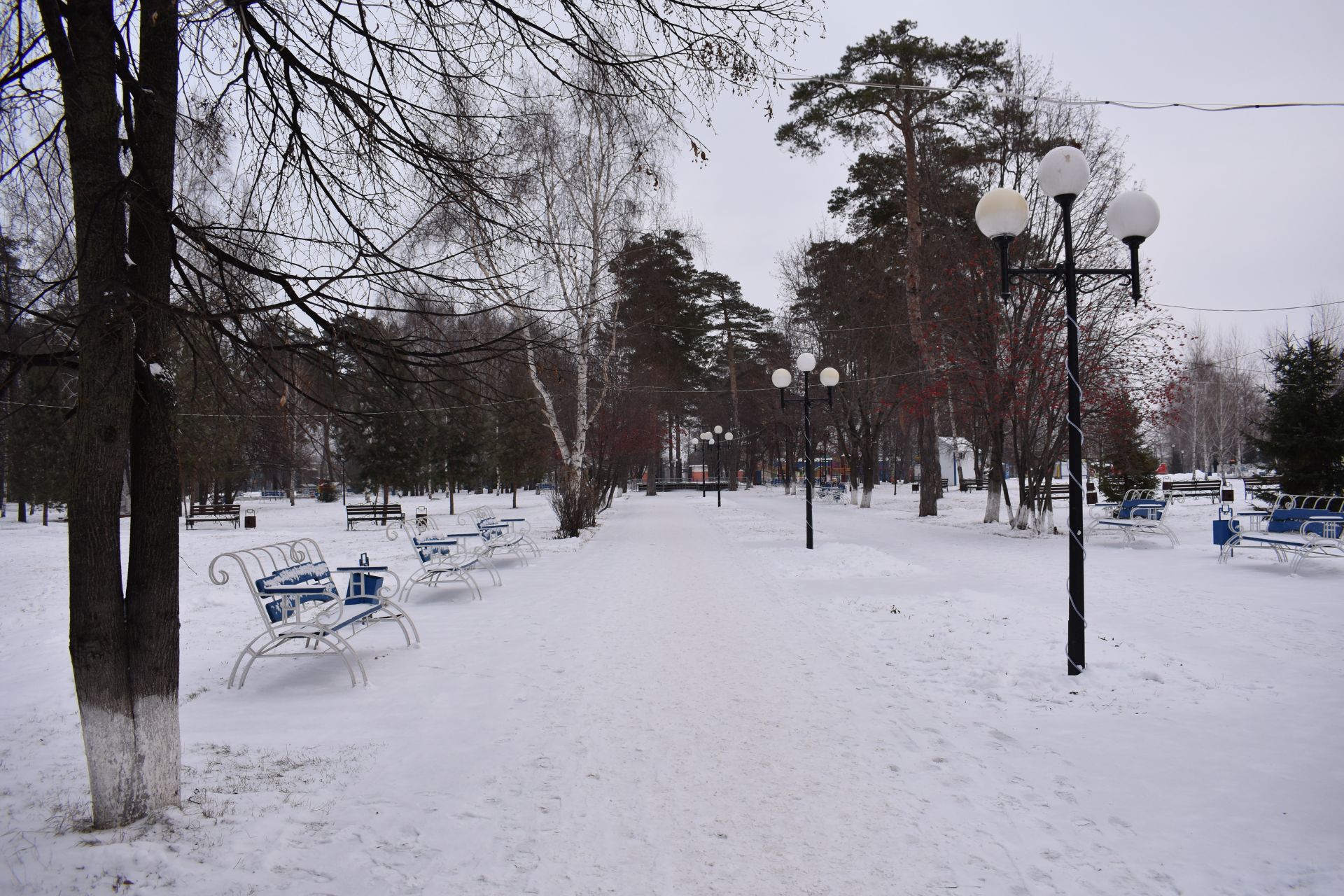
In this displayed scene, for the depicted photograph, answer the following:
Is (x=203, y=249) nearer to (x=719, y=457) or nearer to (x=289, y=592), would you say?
(x=289, y=592)

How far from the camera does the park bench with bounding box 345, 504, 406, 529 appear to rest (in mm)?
23469

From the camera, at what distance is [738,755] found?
12.6ft

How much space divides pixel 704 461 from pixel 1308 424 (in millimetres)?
39959

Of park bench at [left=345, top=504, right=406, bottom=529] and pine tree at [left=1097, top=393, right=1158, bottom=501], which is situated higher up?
pine tree at [left=1097, top=393, right=1158, bottom=501]

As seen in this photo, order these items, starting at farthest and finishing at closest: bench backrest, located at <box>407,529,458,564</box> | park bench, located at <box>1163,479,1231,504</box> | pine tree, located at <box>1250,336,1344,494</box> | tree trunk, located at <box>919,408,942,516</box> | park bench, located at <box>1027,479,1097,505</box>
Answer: park bench, located at <box>1163,479,1231,504</box> → tree trunk, located at <box>919,408,942,516</box> → park bench, located at <box>1027,479,1097,505</box> → pine tree, located at <box>1250,336,1344,494</box> → bench backrest, located at <box>407,529,458,564</box>

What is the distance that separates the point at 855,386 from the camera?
2934 cm

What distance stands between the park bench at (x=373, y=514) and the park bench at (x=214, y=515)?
384 cm

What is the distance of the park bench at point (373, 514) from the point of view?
2347 cm

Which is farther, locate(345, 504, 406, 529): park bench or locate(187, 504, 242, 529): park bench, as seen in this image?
locate(187, 504, 242, 529): park bench

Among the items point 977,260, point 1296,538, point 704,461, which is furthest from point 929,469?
point 704,461

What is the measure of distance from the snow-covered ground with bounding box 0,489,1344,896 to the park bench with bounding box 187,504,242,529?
711 inches

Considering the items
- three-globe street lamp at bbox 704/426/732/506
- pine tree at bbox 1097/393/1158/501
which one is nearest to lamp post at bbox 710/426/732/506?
three-globe street lamp at bbox 704/426/732/506

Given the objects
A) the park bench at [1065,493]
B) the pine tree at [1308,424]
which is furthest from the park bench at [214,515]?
the pine tree at [1308,424]

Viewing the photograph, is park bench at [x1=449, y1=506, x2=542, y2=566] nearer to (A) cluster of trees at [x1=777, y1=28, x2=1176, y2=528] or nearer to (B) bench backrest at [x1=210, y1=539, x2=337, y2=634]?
(B) bench backrest at [x1=210, y1=539, x2=337, y2=634]
